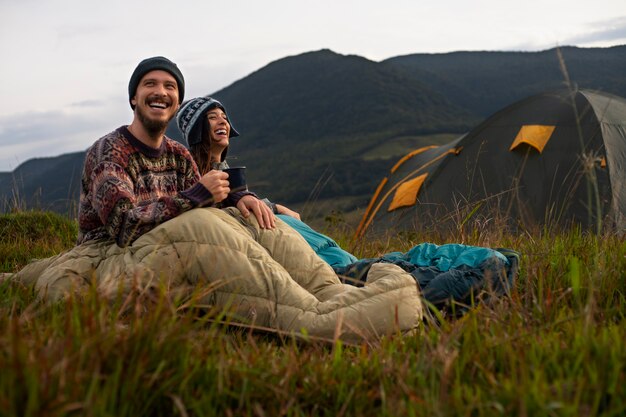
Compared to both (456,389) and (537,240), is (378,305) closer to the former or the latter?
(456,389)

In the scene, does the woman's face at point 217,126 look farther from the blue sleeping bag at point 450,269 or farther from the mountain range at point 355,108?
the mountain range at point 355,108

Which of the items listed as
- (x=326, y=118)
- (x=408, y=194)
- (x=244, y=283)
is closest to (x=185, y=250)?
(x=244, y=283)

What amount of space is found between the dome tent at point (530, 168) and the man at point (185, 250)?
3.98m

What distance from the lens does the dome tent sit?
7703 millimetres

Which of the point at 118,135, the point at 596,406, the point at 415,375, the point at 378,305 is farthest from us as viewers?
the point at 118,135

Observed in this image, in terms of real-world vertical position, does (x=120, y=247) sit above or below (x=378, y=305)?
above

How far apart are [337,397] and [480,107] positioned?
162950mm

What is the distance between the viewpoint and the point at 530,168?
328 inches

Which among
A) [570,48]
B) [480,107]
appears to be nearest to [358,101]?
[480,107]

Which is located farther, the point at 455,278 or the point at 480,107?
the point at 480,107

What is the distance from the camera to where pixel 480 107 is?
158500 mm

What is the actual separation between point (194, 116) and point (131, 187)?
4.30 feet

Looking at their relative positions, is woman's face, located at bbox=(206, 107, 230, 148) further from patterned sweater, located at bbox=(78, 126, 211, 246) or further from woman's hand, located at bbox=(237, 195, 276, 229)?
woman's hand, located at bbox=(237, 195, 276, 229)

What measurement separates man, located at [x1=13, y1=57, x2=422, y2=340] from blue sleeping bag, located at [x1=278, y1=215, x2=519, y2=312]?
26 cm
